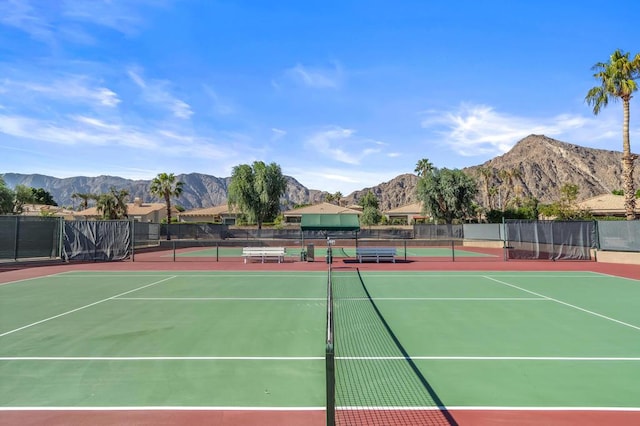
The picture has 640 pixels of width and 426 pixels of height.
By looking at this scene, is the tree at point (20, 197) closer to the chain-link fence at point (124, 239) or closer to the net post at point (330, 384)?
the chain-link fence at point (124, 239)

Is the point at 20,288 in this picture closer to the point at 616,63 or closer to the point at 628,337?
the point at 628,337

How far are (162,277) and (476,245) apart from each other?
33.3 m

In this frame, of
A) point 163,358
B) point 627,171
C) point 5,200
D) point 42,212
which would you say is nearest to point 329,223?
point 627,171

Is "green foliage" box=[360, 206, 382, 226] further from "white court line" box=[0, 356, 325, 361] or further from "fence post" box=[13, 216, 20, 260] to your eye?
"white court line" box=[0, 356, 325, 361]

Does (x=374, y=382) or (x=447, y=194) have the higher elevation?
(x=447, y=194)

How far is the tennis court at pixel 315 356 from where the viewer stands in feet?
16.9

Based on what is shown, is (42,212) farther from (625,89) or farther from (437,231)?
(625,89)

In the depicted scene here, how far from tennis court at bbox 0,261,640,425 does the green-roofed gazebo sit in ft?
56.7

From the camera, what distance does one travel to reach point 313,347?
7621mm

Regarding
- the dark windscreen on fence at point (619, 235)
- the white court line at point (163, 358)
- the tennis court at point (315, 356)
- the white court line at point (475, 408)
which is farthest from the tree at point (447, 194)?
the white court line at point (475, 408)

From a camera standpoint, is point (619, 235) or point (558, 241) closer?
point (619, 235)

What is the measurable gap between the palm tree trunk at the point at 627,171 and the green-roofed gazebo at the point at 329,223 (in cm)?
2017

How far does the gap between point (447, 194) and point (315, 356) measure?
4886 cm

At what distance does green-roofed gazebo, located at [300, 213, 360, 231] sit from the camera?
31288 millimetres
